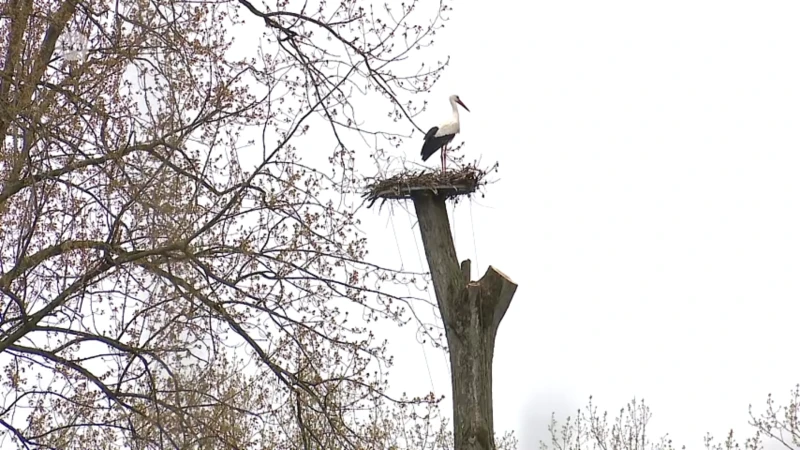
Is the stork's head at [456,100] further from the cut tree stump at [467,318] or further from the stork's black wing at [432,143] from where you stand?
the cut tree stump at [467,318]

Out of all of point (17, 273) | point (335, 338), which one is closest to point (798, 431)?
point (335, 338)

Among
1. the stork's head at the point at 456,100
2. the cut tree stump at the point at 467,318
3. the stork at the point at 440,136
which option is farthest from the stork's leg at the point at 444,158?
the stork's head at the point at 456,100

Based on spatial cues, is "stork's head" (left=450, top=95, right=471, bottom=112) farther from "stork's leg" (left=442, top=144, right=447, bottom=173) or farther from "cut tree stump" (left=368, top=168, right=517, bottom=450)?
"cut tree stump" (left=368, top=168, right=517, bottom=450)

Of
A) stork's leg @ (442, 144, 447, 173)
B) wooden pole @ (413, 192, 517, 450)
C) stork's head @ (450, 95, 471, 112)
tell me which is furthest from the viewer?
stork's head @ (450, 95, 471, 112)

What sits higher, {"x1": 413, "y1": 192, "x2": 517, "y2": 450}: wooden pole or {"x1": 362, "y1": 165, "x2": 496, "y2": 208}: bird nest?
{"x1": 362, "y1": 165, "x2": 496, "y2": 208}: bird nest

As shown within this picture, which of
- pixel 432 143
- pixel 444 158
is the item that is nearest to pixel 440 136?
pixel 432 143

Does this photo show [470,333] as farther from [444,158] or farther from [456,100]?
[456,100]

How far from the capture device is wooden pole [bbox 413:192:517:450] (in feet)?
19.5

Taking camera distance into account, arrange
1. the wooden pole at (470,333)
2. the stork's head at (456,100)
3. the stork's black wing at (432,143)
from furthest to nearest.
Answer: the stork's head at (456,100) < the stork's black wing at (432,143) < the wooden pole at (470,333)

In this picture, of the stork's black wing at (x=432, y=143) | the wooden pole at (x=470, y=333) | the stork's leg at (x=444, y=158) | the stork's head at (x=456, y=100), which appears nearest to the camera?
the wooden pole at (x=470, y=333)

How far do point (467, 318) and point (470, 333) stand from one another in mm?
89

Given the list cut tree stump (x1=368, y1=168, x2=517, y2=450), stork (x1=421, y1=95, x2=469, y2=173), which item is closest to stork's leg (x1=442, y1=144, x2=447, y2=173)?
stork (x1=421, y1=95, x2=469, y2=173)

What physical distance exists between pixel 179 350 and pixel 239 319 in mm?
431

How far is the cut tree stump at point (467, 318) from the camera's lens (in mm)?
5949
